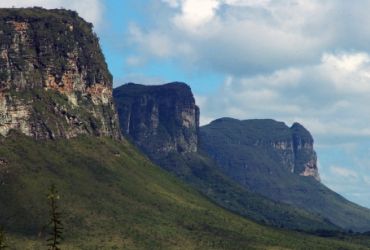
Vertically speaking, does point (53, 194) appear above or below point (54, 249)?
above

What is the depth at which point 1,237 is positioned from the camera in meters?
123

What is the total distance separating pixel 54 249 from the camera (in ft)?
431

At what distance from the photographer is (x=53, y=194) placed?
4929 inches

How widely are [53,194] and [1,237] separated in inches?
362

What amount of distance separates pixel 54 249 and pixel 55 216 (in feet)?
20.4

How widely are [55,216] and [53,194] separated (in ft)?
14.1

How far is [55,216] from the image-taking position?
5034 inches

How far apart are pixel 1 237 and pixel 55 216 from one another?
8.49 m

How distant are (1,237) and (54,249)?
10.3 m
